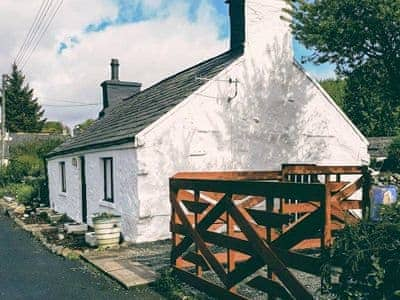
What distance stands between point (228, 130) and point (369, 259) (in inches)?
296

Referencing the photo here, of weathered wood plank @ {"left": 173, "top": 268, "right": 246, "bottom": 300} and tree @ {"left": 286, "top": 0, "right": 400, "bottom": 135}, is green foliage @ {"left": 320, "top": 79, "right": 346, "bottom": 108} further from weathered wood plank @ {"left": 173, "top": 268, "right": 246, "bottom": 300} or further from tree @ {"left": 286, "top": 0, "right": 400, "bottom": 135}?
weathered wood plank @ {"left": 173, "top": 268, "right": 246, "bottom": 300}

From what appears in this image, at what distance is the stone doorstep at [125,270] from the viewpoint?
6.43 m

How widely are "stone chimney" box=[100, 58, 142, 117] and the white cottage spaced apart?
279 inches


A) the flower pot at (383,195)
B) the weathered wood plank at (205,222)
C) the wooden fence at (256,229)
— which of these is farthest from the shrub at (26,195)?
the flower pot at (383,195)

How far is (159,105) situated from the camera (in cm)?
1158

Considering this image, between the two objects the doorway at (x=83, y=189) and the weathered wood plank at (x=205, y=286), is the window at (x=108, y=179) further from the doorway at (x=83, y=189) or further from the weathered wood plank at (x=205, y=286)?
the weathered wood plank at (x=205, y=286)

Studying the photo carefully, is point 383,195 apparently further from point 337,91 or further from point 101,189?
point 337,91

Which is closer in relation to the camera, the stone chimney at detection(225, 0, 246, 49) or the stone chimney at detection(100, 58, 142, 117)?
the stone chimney at detection(225, 0, 246, 49)

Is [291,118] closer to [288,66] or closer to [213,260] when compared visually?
[288,66]

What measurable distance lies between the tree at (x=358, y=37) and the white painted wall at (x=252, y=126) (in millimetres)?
1232

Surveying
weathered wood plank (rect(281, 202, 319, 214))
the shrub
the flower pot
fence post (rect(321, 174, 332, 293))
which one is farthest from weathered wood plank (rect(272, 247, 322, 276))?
the shrub

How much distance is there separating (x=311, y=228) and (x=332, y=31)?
661 centimetres

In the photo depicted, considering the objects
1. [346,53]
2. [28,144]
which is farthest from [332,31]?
[28,144]

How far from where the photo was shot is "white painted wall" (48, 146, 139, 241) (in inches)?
385
